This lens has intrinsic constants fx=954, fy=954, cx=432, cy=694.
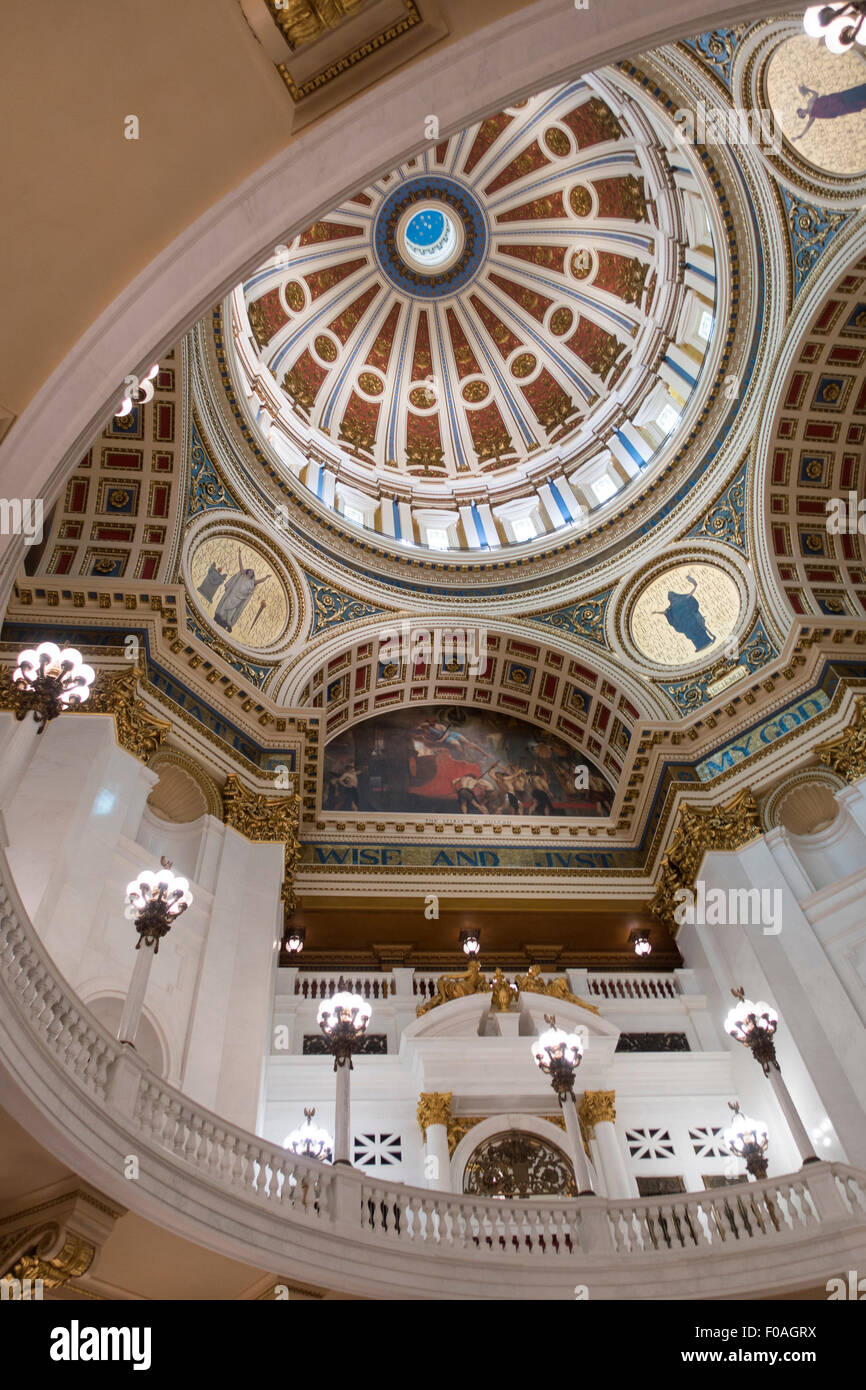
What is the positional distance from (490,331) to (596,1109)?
21632 mm

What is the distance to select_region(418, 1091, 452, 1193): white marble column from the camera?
40.4ft

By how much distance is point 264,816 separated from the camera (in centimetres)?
1634

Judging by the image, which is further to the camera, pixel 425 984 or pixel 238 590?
pixel 238 590

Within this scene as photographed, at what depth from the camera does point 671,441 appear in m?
21.0

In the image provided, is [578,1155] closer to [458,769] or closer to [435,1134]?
[435,1134]

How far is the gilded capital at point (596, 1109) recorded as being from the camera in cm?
1340

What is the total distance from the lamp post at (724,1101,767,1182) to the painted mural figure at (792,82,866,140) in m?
15.3

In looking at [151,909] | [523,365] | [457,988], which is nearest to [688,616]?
Answer: [457,988]

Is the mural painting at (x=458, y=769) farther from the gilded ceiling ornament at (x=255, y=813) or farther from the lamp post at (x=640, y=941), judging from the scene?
the gilded ceiling ornament at (x=255, y=813)

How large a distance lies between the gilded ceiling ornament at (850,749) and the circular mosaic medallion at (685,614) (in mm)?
3763

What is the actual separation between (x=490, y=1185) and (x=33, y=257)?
11755mm

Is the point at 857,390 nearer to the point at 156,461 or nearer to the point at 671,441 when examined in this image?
the point at 671,441

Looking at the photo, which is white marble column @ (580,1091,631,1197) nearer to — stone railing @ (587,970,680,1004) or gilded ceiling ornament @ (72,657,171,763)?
stone railing @ (587,970,680,1004)

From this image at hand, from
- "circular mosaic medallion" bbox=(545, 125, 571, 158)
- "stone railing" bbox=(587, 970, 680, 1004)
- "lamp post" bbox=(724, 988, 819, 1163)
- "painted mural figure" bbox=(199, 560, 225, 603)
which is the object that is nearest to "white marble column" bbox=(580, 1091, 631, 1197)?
"lamp post" bbox=(724, 988, 819, 1163)
